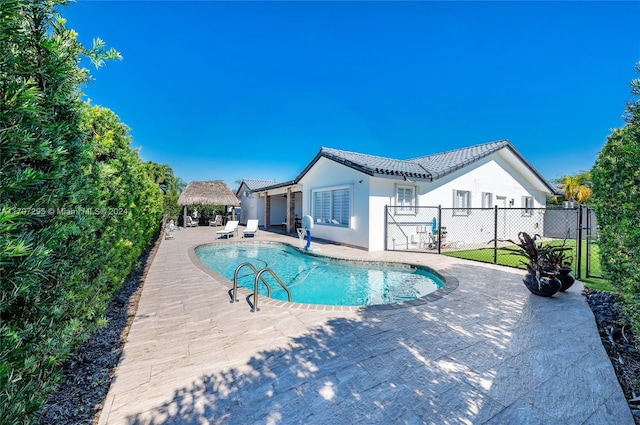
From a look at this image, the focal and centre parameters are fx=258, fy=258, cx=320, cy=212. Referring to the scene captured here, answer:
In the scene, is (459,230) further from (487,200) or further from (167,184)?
(167,184)

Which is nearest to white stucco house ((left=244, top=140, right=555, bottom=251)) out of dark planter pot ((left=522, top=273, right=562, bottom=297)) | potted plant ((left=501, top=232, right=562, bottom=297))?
potted plant ((left=501, top=232, right=562, bottom=297))

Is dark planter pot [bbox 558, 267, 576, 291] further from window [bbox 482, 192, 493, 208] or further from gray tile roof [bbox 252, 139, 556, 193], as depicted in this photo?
window [bbox 482, 192, 493, 208]

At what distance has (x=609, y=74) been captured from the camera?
11469mm

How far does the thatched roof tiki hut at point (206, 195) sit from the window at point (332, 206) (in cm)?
1550

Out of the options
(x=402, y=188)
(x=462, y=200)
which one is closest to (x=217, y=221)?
(x=402, y=188)

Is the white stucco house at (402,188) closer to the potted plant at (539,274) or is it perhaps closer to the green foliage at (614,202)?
the potted plant at (539,274)

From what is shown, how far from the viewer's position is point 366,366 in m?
3.56

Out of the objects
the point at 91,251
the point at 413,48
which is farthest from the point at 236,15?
the point at 91,251

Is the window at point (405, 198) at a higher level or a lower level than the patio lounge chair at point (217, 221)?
higher

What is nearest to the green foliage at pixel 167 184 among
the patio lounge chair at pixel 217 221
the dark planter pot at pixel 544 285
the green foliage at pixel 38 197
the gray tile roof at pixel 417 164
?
the patio lounge chair at pixel 217 221

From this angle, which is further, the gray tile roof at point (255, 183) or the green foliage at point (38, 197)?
the gray tile roof at point (255, 183)

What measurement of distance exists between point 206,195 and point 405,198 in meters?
22.8

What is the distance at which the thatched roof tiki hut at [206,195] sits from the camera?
27766 millimetres

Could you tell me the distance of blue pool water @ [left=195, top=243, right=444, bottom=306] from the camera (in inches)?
319
